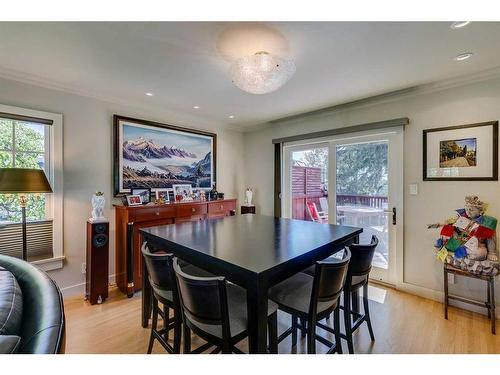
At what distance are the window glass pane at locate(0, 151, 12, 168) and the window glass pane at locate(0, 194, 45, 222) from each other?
30 cm

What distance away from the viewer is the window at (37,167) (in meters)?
2.37

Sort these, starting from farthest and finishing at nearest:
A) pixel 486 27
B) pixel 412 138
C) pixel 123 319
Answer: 1. pixel 412 138
2. pixel 123 319
3. pixel 486 27

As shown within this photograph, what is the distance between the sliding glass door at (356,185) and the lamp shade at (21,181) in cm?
318

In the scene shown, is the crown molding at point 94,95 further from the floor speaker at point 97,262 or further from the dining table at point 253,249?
the dining table at point 253,249

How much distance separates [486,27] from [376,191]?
1872 millimetres

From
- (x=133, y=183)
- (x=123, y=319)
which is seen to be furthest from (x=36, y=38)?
(x=123, y=319)

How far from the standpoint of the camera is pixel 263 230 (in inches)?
77.4

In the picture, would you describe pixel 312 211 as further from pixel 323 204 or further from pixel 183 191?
pixel 183 191

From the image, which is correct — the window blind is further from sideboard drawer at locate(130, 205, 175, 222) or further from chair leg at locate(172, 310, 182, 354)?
chair leg at locate(172, 310, 182, 354)

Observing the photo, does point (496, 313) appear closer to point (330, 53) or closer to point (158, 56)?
point (330, 53)

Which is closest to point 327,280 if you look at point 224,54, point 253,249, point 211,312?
point 253,249

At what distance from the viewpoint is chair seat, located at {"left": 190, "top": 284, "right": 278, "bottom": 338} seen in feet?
4.09

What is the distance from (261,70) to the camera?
A: 173 centimetres

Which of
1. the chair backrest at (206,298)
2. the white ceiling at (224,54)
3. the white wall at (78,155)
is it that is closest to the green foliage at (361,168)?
the white ceiling at (224,54)
